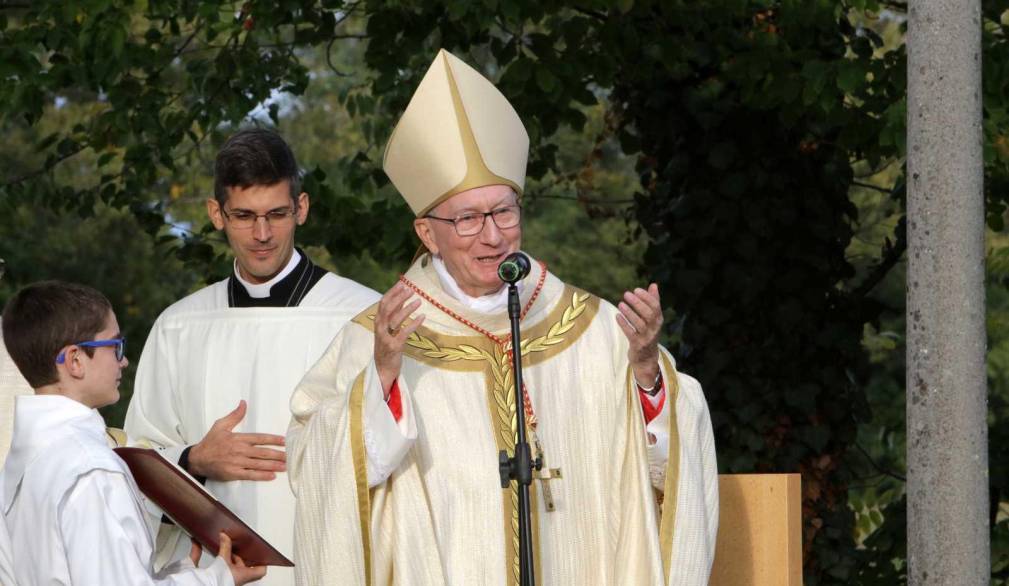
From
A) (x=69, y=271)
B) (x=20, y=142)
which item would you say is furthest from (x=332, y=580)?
(x=20, y=142)

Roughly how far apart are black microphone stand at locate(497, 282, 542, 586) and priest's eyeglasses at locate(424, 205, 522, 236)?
493mm

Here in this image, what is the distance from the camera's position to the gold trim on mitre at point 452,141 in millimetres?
4832

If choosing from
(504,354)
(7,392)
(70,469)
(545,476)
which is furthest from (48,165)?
(70,469)

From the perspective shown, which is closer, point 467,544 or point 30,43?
point 467,544

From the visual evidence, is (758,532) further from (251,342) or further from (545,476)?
(251,342)

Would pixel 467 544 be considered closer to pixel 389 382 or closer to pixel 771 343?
pixel 389 382

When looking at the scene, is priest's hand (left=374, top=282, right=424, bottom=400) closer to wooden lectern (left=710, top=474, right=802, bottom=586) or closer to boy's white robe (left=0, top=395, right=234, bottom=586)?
boy's white robe (left=0, top=395, right=234, bottom=586)

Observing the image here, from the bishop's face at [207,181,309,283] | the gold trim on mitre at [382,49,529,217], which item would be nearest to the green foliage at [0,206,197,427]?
the bishop's face at [207,181,309,283]

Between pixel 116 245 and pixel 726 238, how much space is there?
13780 mm

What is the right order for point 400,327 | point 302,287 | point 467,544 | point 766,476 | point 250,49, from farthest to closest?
point 250,49 → point 302,287 → point 766,476 → point 467,544 → point 400,327

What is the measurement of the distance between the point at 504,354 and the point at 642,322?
605mm

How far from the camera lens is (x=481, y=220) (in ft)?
15.6

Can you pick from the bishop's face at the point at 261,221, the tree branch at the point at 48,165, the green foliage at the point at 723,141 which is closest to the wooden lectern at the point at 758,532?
the bishop's face at the point at 261,221

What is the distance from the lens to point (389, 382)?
448 cm
